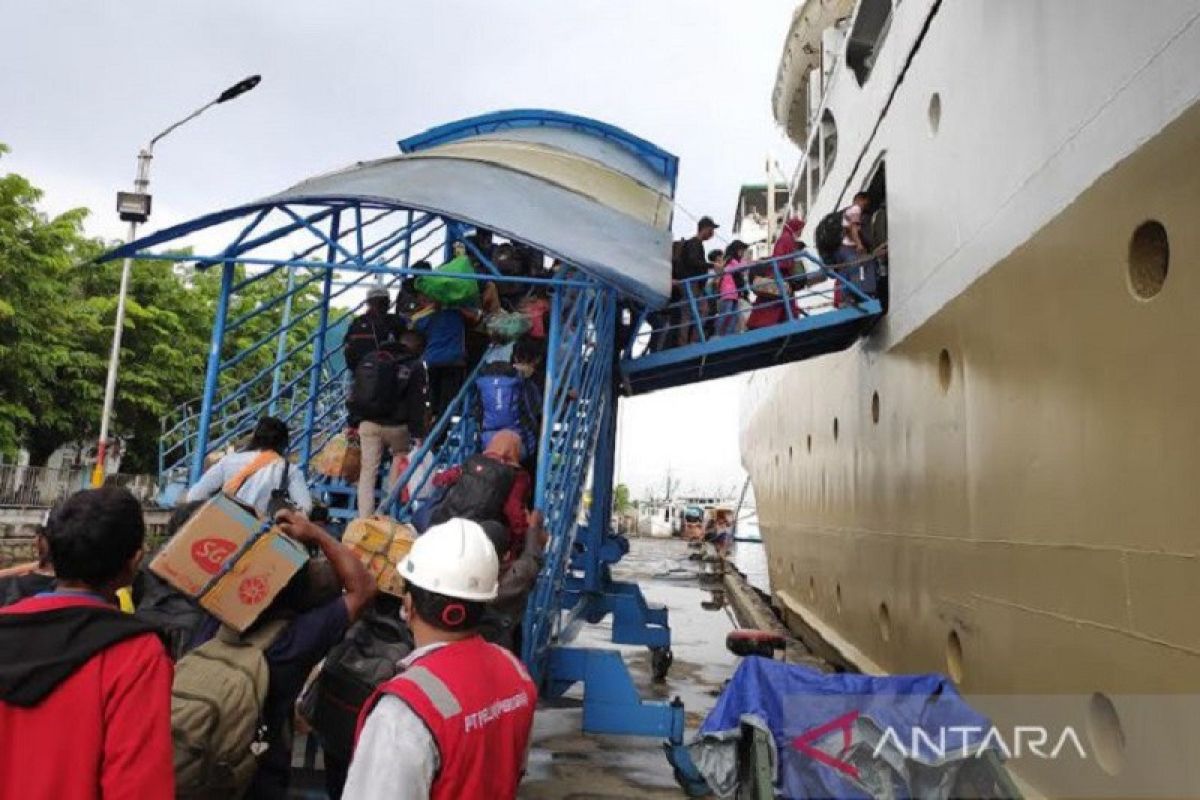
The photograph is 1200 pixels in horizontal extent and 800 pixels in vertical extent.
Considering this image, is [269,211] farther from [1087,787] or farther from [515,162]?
[1087,787]

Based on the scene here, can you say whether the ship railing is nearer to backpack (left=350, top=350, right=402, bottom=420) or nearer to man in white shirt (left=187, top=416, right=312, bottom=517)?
backpack (left=350, top=350, right=402, bottom=420)

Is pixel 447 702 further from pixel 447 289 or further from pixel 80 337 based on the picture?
pixel 80 337

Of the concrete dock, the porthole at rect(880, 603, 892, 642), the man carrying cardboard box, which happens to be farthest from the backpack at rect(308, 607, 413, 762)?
the porthole at rect(880, 603, 892, 642)

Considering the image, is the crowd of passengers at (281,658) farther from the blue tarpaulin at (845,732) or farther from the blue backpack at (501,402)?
the blue tarpaulin at (845,732)

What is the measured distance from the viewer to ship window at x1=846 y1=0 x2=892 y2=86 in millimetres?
9336

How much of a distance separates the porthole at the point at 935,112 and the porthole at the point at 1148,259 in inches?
126

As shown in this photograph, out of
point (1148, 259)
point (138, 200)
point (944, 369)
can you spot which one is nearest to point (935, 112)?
point (944, 369)

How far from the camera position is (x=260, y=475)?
4426mm

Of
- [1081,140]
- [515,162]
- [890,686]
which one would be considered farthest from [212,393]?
[1081,140]

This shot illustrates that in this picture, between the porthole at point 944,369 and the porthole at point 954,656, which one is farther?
the porthole at point 944,369

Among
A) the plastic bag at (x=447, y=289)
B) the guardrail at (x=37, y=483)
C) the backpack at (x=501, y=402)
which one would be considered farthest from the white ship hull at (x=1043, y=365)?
the guardrail at (x=37, y=483)

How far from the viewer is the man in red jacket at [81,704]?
1.75 metres

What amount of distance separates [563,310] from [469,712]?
487cm

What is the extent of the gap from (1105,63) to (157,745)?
4192 millimetres
